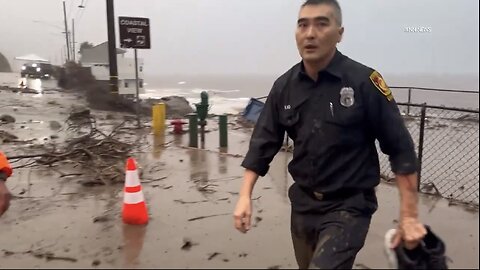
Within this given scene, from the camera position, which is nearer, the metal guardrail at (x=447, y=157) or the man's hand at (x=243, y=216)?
the man's hand at (x=243, y=216)

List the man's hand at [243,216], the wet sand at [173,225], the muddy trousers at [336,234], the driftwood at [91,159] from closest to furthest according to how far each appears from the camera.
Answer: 1. the muddy trousers at [336,234]
2. the man's hand at [243,216]
3. the wet sand at [173,225]
4. the driftwood at [91,159]

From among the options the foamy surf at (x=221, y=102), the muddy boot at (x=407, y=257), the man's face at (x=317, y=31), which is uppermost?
the man's face at (x=317, y=31)

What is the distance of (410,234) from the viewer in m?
1.87

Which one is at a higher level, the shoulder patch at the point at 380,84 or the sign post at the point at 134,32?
the sign post at the point at 134,32

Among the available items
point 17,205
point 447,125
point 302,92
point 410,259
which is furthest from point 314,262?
point 447,125

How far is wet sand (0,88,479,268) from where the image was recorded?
13.0 feet

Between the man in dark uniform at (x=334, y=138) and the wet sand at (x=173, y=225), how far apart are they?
1.60 metres

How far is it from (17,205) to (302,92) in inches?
179

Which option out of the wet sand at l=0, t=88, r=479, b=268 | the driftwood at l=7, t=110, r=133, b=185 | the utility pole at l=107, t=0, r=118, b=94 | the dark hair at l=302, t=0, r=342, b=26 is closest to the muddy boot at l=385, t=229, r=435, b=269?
the dark hair at l=302, t=0, r=342, b=26

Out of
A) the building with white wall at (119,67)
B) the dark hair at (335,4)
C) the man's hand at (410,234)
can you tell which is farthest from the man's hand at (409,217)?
the building with white wall at (119,67)

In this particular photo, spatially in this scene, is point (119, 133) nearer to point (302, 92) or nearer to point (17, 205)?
point (17, 205)

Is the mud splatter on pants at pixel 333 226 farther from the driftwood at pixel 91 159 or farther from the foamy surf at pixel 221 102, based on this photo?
the foamy surf at pixel 221 102

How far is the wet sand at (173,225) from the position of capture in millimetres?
3955

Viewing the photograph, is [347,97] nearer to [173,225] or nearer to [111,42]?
[173,225]
